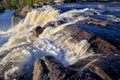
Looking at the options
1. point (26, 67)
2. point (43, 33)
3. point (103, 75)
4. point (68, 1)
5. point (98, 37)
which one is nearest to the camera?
point (103, 75)

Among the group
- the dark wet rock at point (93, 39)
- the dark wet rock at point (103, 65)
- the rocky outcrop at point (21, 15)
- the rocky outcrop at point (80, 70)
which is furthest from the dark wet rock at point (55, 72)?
the rocky outcrop at point (21, 15)

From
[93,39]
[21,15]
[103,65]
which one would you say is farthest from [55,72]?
[21,15]

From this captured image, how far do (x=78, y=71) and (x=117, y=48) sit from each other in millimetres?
4164

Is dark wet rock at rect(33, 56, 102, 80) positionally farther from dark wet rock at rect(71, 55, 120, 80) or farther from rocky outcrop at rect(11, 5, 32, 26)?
rocky outcrop at rect(11, 5, 32, 26)

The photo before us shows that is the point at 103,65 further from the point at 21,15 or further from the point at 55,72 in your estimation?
the point at 21,15

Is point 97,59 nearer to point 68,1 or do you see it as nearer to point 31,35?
point 31,35

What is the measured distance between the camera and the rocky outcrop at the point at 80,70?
39.2ft

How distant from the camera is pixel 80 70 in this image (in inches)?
501

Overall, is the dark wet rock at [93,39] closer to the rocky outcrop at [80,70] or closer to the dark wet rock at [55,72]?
the rocky outcrop at [80,70]

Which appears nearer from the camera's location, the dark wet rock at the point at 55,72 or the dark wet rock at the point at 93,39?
the dark wet rock at the point at 55,72

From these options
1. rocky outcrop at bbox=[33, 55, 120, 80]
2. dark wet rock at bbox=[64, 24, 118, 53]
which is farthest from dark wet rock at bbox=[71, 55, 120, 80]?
dark wet rock at bbox=[64, 24, 118, 53]

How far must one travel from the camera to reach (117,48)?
51.9 feet

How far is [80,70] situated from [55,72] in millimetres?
1006

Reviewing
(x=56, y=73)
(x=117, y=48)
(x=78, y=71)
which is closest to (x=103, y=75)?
(x=78, y=71)
